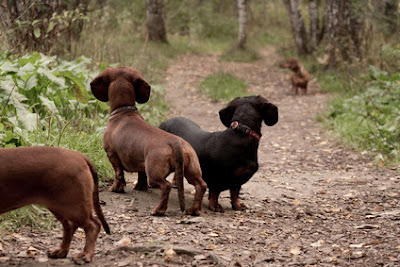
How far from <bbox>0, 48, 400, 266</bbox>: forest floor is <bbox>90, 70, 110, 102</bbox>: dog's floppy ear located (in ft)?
3.09

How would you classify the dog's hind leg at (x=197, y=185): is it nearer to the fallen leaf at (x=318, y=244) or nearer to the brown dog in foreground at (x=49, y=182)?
the fallen leaf at (x=318, y=244)

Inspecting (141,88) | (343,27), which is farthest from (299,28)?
(141,88)

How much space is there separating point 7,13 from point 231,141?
4.51 meters

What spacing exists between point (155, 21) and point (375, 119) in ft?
42.4

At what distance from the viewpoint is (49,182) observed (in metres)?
2.75

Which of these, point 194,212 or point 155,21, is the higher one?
point 155,21

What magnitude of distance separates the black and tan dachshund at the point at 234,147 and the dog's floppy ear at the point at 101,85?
98cm

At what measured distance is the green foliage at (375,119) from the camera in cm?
680

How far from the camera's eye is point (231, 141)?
439 centimetres

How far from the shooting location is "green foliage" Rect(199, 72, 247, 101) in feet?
37.1

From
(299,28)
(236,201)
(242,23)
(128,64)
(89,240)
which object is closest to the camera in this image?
(89,240)

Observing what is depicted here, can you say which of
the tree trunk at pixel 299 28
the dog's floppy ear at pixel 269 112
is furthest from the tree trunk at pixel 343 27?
the dog's floppy ear at pixel 269 112

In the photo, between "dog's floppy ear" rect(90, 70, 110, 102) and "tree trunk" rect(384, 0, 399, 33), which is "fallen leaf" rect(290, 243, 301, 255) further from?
"tree trunk" rect(384, 0, 399, 33)

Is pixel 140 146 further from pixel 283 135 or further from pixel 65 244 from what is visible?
pixel 283 135
